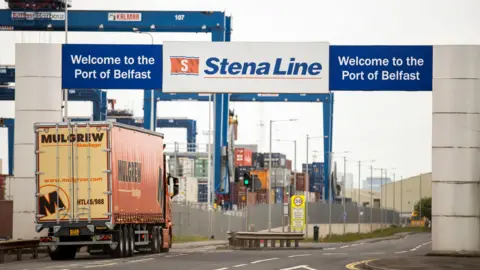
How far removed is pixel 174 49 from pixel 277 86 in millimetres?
3630

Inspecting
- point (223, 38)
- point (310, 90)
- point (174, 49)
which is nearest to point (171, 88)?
point (174, 49)

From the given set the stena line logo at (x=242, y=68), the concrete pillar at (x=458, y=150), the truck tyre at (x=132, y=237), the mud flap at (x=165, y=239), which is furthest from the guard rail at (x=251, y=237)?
the concrete pillar at (x=458, y=150)

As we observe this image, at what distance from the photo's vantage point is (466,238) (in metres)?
35.9

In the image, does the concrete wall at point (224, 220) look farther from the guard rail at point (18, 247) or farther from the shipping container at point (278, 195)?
the shipping container at point (278, 195)

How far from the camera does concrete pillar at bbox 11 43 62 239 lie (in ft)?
122

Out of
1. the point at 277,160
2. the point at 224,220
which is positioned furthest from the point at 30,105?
the point at 277,160

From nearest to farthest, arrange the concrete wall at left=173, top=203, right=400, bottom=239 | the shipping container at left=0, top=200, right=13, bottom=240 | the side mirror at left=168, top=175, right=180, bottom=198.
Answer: the side mirror at left=168, top=175, right=180, bottom=198 < the shipping container at left=0, top=200, right=13, bottom=240 < the concrete wall at left=173, top=203, right=400, bottom=239

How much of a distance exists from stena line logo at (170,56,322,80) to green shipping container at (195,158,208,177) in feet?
413

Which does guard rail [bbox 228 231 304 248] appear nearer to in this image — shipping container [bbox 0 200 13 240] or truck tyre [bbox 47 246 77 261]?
shipping container [bbox 0 200 13 240]

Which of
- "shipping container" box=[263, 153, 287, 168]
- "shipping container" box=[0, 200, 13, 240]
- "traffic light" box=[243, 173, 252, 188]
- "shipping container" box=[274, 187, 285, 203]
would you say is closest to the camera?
"shipping container" box=[0, 200, 13, 240]

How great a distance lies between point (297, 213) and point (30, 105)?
101 feet

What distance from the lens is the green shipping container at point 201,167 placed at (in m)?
163

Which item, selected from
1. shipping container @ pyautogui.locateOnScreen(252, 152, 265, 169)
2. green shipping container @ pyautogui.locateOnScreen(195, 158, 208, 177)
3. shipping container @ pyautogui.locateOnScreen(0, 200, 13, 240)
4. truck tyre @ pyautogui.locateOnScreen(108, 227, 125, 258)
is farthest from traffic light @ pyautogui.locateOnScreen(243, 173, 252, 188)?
shipping container @ pyautogui.locateOnScreen(252, 152, 265, 169)

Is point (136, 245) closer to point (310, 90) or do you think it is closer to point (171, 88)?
point (171, 88)
